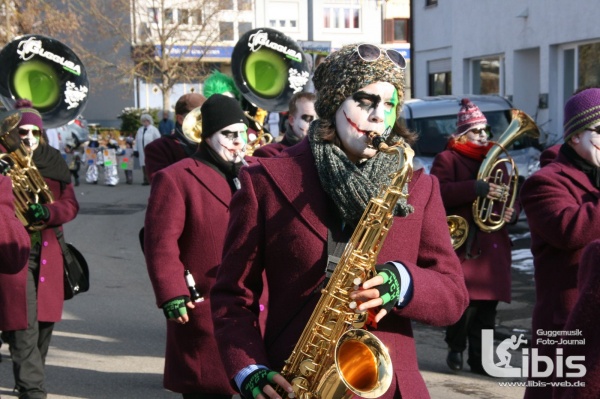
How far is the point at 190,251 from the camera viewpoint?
5309mm

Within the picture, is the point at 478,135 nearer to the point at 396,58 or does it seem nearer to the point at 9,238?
the point at 9,238

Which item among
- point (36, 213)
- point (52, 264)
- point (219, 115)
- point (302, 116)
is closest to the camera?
point (219, 115)

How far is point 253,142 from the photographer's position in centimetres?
838

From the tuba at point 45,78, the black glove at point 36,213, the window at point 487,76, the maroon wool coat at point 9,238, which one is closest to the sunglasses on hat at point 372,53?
the maroon wool coat at point 9,238

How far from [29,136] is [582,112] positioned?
Answer: 3.60 m

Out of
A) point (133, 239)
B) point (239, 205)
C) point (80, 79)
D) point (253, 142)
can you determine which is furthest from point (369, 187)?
point (133, 239)

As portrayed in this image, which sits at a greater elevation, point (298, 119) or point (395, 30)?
point (395, 30)

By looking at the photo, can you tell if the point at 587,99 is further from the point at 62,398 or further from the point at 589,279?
the point at 62,398

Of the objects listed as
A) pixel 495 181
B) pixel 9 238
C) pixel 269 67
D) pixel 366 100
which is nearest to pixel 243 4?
pixel 269 67

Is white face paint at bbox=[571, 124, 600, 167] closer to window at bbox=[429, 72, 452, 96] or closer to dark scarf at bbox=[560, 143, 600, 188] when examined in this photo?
dark scarf at bbox=[560, 143, 600, 188]

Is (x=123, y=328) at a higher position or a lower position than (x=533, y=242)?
lower

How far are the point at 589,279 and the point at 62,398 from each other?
520 cm

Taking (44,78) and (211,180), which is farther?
(44,78)

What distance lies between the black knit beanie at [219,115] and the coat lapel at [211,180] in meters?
0.21
